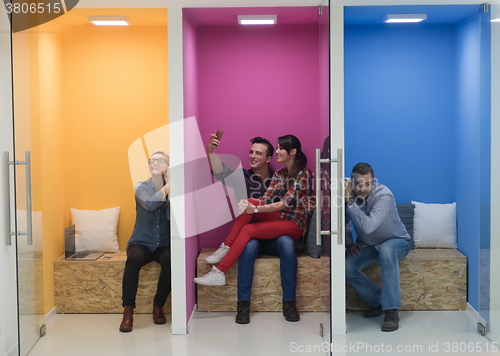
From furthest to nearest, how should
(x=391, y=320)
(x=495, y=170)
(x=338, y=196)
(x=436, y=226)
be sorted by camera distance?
1. (x=436, y=226)
2. (x=391, y=320)
3. (x=495, y=170)
4. (x=338, y=196)

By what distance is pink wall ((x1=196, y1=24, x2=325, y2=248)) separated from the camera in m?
4.28

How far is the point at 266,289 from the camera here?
13.0 ft

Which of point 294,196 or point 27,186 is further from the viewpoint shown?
point 294,196

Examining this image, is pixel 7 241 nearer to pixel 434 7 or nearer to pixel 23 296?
pixel 23 296

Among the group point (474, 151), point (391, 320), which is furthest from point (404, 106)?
point (391, 320)

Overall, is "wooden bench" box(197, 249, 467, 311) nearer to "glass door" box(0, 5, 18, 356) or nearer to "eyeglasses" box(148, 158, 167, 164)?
"eyeglasses" box(148, 158, 167, 164)

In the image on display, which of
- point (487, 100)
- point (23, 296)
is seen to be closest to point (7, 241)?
point (23, 296)

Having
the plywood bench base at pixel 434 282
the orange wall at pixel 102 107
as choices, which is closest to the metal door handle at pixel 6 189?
the orange wall at pixel 102 107

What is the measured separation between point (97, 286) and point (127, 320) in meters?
0.46

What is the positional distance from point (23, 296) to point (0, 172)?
2.45 ft

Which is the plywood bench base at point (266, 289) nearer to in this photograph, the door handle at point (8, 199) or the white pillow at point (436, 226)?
the white pillow at point (436, 226)

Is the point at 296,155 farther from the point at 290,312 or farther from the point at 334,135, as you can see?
the point at 290,312

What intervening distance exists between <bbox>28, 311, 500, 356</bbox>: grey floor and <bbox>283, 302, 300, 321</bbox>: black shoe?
Answer: 5 centimetres

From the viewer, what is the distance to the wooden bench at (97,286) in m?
3.92
